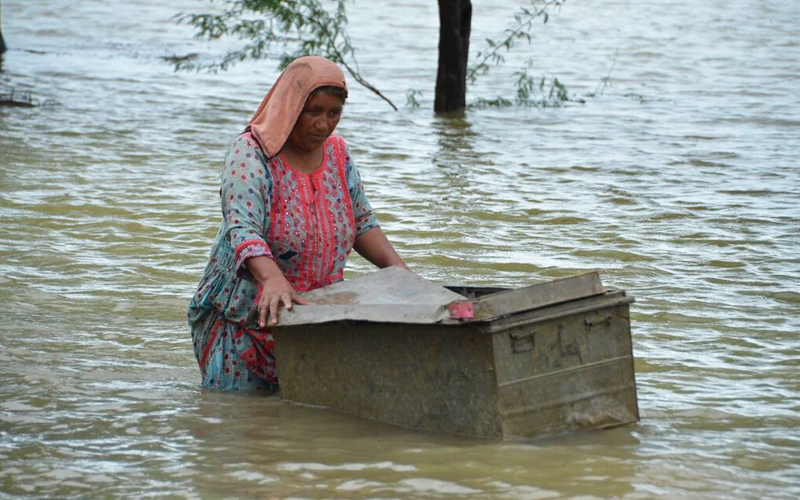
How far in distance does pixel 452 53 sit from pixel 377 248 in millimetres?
8171

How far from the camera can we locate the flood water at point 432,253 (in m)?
3.65

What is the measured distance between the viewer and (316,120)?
160 inches

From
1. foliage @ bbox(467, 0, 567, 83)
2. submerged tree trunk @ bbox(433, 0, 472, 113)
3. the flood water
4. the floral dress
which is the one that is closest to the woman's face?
the floral dress

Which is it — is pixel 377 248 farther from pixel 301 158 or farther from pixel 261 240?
pixel 261 240

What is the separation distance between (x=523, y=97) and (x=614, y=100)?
1.04 metres

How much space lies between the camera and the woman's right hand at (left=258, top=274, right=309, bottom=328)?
387 cm

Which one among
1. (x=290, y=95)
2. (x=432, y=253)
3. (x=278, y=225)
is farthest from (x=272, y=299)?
(x=432, y=253)

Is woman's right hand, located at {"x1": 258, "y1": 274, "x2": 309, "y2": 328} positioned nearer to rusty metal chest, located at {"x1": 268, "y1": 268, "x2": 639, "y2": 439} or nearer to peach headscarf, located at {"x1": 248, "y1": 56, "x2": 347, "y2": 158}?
rusty metal chest, located at {"x1": 268, "y1": 268, "x2": 639, "y2": 439}

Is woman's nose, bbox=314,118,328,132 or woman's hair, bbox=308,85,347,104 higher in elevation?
woman's hair, bbox=308,85,347,104

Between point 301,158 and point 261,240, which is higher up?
point 301,158

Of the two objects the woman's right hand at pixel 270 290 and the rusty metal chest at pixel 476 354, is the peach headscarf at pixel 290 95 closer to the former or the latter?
the woman's right hand at pixel 270 290

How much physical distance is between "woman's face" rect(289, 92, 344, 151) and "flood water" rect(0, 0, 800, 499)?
0.93m

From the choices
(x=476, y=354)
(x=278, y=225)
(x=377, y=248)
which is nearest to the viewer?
(x=476, y=354)

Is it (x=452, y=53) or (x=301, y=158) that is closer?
(x=301, y=158)
